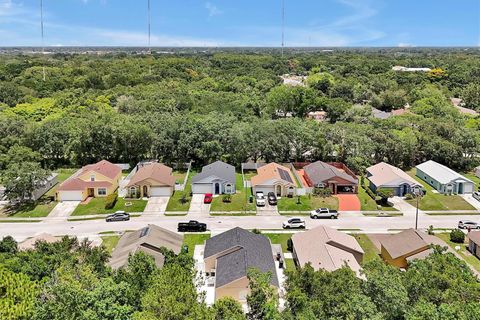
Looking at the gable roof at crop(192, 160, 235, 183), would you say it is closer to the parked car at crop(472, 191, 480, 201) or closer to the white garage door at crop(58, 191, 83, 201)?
the white garage door at crop(58, 191, 83, 201)

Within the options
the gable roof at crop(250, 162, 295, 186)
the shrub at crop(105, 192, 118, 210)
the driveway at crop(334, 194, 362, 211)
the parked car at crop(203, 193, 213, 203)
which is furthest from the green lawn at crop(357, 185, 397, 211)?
the shrub at crop(105, 192, 118, 210)

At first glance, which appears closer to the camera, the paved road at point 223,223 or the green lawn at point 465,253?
the green lawn at point 465,253

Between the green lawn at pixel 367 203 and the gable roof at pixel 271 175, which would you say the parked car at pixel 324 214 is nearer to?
the green lawn at pixel 367 203

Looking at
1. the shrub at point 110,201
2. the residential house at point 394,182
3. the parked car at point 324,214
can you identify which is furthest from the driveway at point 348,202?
the shrub at point 110,201

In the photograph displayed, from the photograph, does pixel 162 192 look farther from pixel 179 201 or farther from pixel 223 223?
pixel 223 223

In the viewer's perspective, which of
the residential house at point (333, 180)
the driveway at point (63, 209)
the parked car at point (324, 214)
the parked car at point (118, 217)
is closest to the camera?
the parked car at point (118, 217)
